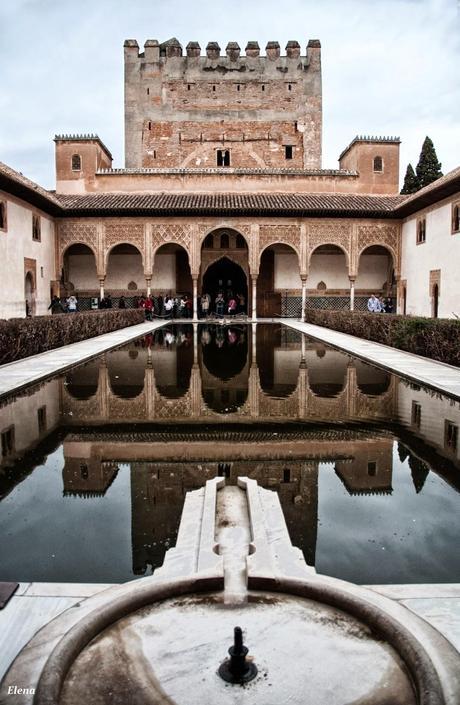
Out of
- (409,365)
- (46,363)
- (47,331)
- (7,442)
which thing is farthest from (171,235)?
(7,442)

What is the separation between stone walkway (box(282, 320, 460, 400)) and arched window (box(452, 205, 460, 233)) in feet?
20.5

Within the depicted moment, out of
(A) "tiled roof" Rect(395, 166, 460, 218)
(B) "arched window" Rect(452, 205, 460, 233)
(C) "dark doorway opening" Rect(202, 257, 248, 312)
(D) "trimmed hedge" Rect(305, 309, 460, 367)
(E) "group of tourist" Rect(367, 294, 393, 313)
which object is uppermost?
(A) "tiled roof" Rect(395, 166, 460, 218)

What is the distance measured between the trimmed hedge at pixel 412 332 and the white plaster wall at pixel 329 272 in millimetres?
8676

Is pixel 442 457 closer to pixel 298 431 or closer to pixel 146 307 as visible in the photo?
pixel 298 431

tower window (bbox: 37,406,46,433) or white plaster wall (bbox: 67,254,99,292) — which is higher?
white plaster wall (bbox: 67,254,99,292)

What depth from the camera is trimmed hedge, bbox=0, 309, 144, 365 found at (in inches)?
422

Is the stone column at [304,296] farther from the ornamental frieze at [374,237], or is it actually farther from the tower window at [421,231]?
the tower window at [421,231]

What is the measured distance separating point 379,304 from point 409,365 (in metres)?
15.3

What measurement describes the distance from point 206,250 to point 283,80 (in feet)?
42.4

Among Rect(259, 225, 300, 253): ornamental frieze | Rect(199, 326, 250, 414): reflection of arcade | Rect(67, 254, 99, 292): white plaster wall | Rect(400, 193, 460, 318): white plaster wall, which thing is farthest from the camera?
Rect(67, 254, 99, 292): white plaster wall

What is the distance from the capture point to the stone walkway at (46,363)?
8.12 m

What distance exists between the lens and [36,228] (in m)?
22.0

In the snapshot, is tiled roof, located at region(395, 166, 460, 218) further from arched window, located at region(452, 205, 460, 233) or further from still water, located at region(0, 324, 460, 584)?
still water, located at region(0, 324, 460, 584)

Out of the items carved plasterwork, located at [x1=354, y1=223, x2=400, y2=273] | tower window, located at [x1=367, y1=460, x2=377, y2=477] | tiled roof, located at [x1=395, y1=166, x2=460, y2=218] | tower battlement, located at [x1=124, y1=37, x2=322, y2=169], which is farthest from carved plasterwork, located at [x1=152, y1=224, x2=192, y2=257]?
tower window, located at [x1=367, y1=460, x2=377, y2=477]
